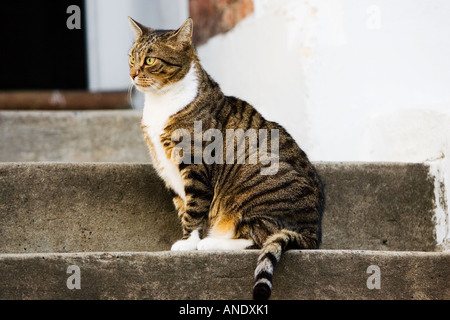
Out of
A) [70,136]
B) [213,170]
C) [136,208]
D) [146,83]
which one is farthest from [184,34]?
[70,136]

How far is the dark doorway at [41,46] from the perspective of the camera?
217 inches

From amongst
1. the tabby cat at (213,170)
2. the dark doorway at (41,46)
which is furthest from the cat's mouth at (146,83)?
the dark doorway at (41,46)

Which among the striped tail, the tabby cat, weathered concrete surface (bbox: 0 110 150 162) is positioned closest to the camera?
the striped tail

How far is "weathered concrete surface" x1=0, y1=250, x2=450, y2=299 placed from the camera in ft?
6.15

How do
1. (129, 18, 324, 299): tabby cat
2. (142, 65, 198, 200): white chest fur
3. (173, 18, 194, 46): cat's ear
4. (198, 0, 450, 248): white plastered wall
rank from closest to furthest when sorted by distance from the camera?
1. (129, 18, 324, 299): tabby cat
2. (142, 65, 198, 200): white chest fur
3. (173, 18, 194, 46): cat's ear
4. (198, 0, 450, 248): white plastered wall

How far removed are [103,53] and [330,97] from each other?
2006mm

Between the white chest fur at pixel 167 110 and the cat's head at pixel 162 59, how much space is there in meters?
0.03

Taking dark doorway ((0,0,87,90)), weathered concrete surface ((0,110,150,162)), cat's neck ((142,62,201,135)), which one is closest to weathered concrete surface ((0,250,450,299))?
cat's neck ((142,62,201,135))

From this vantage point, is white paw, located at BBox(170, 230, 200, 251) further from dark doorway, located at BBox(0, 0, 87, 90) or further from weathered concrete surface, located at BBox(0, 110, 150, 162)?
dark doorway, located at BBox(0, 0, 87, 90)

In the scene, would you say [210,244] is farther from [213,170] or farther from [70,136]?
[70,136]

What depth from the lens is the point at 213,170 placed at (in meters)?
2.52

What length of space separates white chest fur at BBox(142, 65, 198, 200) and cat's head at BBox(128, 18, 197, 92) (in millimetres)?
30

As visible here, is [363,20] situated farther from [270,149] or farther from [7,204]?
[7,204]

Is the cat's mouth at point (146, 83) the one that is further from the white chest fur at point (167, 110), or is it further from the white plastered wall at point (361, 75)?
the white plastered wall at point (361, 75)
